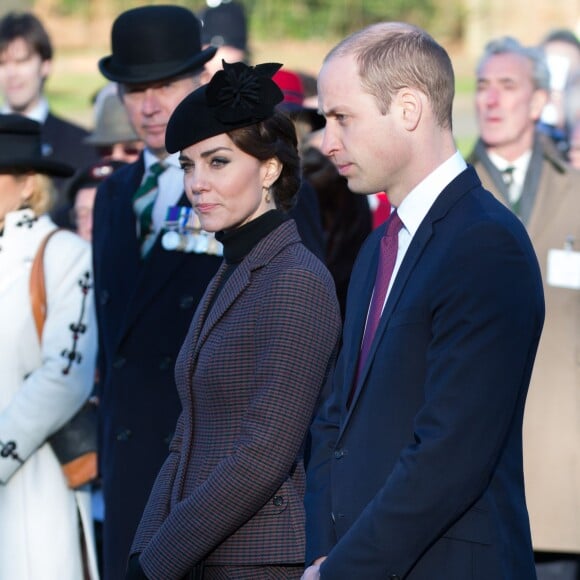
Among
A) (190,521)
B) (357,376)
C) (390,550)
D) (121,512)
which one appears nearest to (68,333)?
(121,512)

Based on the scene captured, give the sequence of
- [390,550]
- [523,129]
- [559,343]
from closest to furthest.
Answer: [390,550]
[559,343]
[523,129]

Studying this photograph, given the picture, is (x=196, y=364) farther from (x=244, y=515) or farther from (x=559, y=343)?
(x=559, y=343)

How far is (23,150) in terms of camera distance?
5.31 metres

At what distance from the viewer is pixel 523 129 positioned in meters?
6.54

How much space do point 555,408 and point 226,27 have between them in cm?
486

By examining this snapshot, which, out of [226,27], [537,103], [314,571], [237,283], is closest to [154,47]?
[237,283]

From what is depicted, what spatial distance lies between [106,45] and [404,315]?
17.7m

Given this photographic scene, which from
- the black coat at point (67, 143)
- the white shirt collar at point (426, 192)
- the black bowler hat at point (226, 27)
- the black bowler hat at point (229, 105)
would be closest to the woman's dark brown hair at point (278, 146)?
the black bowler hat at point (229, 105)

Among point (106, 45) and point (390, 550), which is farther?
point (106, 45)

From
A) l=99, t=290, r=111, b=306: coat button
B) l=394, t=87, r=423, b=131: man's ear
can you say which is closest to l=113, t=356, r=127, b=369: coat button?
l=99, t=290, r=111, b=306: coat button

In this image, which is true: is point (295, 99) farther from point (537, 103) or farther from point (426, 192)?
point (426, 192)

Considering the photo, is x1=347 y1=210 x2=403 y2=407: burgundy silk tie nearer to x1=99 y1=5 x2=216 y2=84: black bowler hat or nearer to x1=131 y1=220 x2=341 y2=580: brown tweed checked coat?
x1=131 y1=220 x2=341 y2=580: brown tweed checked coat

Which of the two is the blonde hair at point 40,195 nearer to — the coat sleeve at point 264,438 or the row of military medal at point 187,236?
the row of military medal at point 187,236

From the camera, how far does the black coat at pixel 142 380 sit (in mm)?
4648
